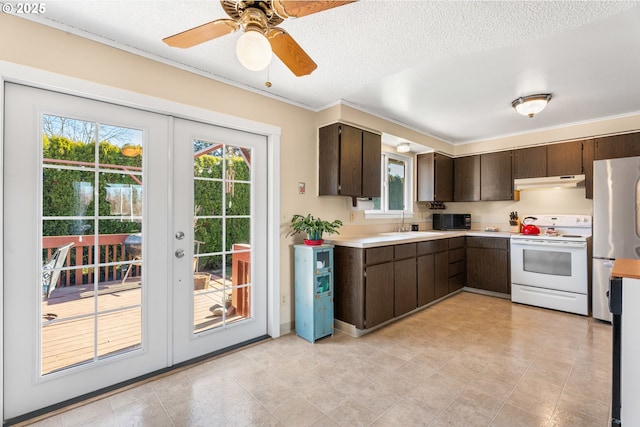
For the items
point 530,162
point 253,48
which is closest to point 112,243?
point 253,48

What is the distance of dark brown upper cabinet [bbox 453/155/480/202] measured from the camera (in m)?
4.82

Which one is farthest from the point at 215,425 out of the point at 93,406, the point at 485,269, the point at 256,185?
the point at 485,269

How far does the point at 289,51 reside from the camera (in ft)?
5.22

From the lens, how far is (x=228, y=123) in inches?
104

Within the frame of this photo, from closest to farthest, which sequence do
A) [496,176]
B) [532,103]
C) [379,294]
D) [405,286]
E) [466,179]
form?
[532,103] < [379,294] < [405,286] < [496,176] < [466,179]

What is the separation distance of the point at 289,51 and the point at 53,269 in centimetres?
201

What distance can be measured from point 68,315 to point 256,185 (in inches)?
66.8

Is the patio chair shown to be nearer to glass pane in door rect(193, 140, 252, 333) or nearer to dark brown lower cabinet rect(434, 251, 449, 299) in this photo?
glass pane in door rect(193, 140, 252, 333)

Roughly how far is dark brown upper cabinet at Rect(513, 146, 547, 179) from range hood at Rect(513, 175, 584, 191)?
93 mm

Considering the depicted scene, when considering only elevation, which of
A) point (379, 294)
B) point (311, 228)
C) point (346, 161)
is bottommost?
point (379, 294)

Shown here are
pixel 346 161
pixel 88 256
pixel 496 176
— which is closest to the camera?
pixel 88 256

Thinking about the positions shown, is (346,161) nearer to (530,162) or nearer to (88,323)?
(88,323)

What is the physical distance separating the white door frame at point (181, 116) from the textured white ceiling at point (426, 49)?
33 cm

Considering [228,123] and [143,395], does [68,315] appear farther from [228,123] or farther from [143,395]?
[228,123]
